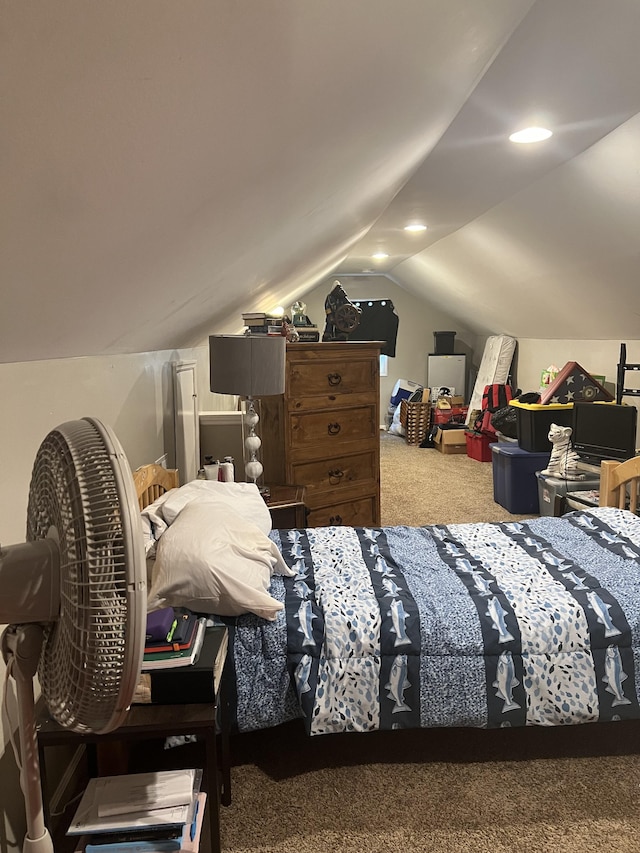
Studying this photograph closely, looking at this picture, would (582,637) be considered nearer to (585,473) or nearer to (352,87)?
(352,87)

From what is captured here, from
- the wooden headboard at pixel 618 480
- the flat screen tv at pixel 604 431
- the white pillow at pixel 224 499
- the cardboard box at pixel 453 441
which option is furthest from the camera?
the cardboard box at pixel 453 441

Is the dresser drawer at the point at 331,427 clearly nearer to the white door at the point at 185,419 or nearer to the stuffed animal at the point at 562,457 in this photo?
the white door at the point at 185,419

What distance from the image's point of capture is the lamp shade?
279cm

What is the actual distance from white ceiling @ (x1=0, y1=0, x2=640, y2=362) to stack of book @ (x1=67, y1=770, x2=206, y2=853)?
100 cm

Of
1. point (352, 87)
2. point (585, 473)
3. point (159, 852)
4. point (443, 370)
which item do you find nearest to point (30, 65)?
point (352, 87)

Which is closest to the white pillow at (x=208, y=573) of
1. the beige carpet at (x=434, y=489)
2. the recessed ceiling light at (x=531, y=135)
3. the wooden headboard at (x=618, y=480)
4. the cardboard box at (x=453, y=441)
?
the wooden headboard at (x=618, y=480)

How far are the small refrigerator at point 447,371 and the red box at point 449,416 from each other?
0.73m

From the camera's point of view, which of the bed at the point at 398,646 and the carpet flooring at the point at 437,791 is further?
the bed at the point at 398,646

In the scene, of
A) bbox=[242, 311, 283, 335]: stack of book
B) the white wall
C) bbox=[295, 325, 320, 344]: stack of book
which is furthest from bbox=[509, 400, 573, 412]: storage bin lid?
the white wall

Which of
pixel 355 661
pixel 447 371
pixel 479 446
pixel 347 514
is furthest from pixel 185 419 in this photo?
pixel 447 371

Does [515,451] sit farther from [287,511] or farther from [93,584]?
[93,584]

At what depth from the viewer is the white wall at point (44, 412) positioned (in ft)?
4.86

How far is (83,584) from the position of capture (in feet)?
2.37

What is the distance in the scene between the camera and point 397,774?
1.99m
